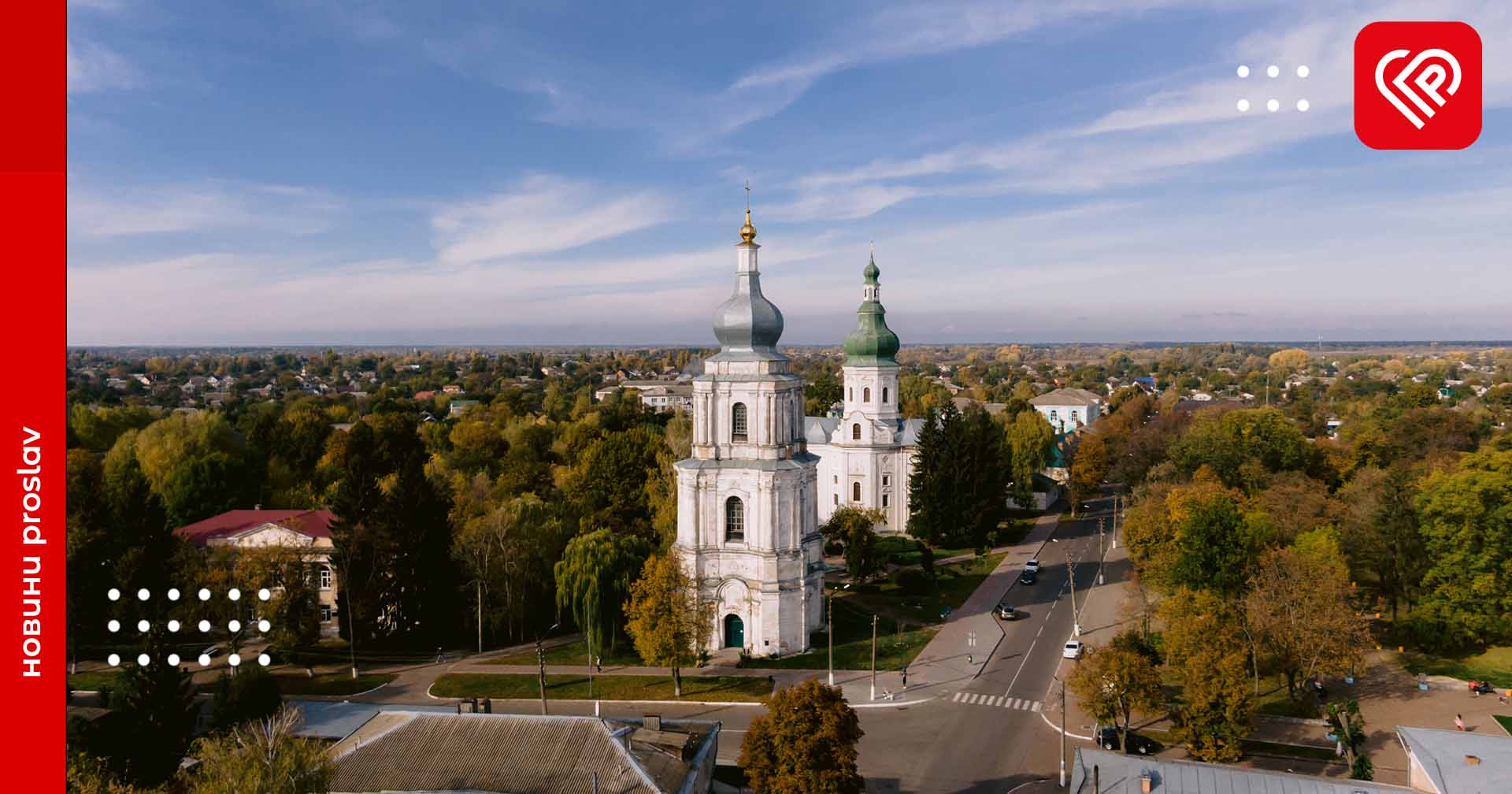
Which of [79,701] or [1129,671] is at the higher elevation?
[1129,671]

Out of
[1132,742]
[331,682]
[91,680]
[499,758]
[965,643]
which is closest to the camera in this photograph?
[499,758]

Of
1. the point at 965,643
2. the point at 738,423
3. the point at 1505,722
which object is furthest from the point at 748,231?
the point at 1505,722

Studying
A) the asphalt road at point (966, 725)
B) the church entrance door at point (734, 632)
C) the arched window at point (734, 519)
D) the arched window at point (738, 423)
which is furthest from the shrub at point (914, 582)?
the arched window at point (738, 423)

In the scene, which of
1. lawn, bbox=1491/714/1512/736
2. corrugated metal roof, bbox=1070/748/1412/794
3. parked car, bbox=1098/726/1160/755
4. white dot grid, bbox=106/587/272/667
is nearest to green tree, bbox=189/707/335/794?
white dot grid, bbox=106/587/272/667

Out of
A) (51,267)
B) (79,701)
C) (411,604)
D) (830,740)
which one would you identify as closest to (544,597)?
(411,604)

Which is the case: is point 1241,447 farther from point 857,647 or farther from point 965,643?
point 857,647

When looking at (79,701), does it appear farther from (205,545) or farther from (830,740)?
(830,740)
